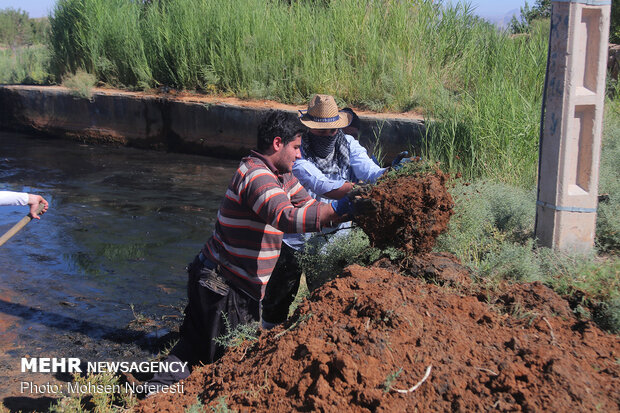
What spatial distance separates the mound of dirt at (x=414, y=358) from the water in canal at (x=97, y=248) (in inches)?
103

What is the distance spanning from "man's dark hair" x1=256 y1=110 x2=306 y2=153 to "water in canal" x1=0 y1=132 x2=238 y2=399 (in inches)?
94.5

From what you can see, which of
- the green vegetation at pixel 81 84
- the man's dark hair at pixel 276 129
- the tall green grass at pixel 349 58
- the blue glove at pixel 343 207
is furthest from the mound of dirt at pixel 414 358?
the green vegetation at pixel 81 84

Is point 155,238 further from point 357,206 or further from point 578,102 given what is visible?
point 578,102

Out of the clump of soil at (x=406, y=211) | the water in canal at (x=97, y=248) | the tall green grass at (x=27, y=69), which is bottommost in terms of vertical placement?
the water in canal at (x=97, y=248)

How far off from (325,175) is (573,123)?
188 centimetres

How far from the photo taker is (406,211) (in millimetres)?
3090

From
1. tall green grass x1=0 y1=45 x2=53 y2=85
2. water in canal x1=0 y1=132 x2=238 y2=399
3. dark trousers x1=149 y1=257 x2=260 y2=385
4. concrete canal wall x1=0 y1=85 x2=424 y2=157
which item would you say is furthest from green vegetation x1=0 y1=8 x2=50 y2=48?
dark trousers x1=149 y1=257 x2=260 y2=385

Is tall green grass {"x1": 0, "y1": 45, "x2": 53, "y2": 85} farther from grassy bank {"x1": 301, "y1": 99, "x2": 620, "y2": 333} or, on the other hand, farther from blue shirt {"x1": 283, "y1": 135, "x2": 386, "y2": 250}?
grassy bank {"x1": 301, "y1": 99, "x2": 620, "y2": 333}

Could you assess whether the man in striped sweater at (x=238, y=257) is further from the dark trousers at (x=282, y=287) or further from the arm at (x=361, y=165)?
the arm at (x=361, y=165)

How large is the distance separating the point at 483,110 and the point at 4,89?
1304 cm

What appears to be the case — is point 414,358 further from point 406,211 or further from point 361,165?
point 361,165

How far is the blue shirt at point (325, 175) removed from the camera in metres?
4.31

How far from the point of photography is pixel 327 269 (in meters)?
3.93

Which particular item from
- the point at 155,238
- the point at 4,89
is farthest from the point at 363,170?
the point at 4,89
